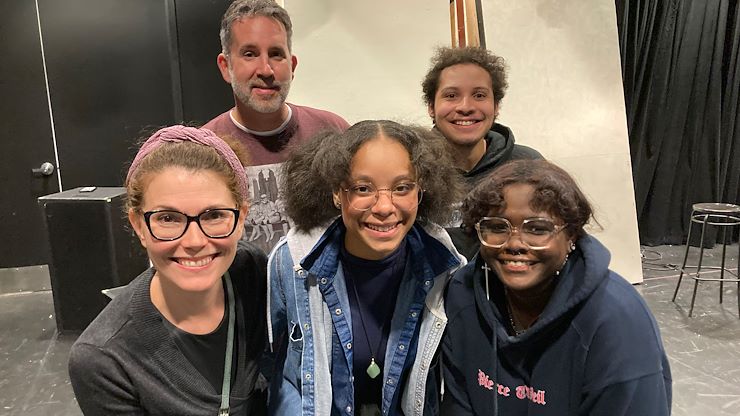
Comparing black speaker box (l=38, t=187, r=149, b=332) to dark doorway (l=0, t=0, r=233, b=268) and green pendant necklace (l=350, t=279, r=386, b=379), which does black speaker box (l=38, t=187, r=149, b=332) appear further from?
green pendant necklace (l=350, t=279, r=386, b=379)

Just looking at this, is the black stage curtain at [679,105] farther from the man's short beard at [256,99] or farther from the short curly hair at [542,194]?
the short curly hair at [542,194]

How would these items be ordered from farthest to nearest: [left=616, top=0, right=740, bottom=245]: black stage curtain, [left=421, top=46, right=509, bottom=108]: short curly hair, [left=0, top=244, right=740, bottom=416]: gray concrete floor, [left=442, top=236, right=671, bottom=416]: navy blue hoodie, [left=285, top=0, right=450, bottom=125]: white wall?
[left=616, top=0, right=740, bottom=245]: black stage curtain, [left=285, top=0, right=450, bottom=125]: white wall, [left=0, top=244, right=740, bottom=416]: gray concrete floor, [left=421, top=46, right=509, bottom=108]: short curly hair, [left=442, top=236, right=671, bottom=416]: navy blue hoodie

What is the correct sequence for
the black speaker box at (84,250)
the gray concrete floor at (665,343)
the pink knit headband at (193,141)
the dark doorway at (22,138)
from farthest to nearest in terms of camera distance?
the dark doorway at (22,138) < the black speaker box at (84,250) < the gray concrete floor at (665,343) < the pink knit headband at (193,141)

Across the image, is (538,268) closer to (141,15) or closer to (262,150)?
(262,150)

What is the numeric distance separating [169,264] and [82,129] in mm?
3372

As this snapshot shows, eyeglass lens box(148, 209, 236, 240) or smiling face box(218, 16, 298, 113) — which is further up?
smiling face box(218, 16, 298, 113)

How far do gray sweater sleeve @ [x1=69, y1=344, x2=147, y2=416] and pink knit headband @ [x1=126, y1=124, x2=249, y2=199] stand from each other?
394 millimetres

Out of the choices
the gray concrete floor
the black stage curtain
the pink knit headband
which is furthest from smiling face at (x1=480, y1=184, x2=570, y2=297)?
the black stage curtain

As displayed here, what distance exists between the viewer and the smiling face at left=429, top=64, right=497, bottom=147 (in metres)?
1.91

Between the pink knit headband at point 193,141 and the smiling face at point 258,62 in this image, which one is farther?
the smiling face at point 258,62

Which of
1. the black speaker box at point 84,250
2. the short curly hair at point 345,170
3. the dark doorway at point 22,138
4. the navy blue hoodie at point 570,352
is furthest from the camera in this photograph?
the dark doorway at point 22,138

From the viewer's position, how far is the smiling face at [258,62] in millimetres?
1918

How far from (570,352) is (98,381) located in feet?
3.42

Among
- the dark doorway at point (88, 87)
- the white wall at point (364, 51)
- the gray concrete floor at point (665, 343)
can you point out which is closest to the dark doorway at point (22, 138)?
the dark doorway at point (88, 87)
